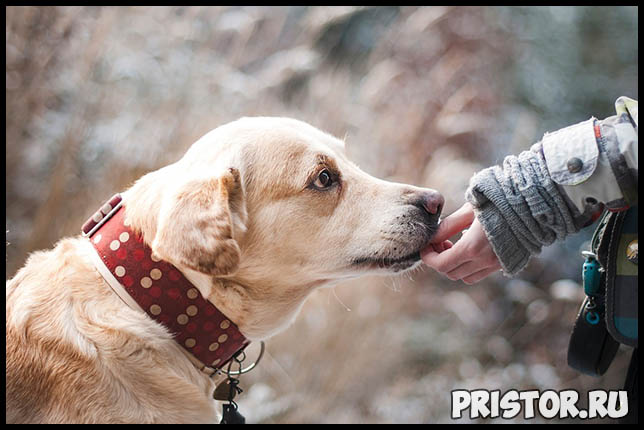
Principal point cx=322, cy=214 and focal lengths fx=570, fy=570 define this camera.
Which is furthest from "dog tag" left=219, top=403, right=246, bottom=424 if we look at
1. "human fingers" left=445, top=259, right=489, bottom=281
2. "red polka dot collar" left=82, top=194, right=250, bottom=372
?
"human fingers" left=445, top=259, right=489, bottom=281

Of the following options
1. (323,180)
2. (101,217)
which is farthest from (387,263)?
(101,217)

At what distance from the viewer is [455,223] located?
5.57 feet

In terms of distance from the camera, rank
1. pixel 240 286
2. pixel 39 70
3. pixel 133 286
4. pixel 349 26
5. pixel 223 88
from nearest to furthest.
Result: 1. pixel 133 286
2. pixel 240 286
3. pixel 39 70
4. pixel 223 88
5. pixel 349 26

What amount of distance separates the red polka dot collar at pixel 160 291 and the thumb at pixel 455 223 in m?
0.67

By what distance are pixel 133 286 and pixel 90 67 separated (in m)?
1.89

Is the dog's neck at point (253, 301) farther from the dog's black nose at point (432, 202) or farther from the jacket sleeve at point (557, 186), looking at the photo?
the jacket sleeve at point (557, 186)

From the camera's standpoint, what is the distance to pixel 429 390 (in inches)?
126

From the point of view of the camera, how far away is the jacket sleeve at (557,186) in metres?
1.39

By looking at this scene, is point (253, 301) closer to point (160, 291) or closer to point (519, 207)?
point (160, 291)

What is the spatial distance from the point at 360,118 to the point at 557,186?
6.24 ft

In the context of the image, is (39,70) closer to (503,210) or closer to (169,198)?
(169,198)

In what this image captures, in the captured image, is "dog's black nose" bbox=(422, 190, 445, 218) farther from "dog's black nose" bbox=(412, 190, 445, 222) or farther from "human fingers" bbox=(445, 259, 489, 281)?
"human fingers" bbox=(445, 259, 489, 281)

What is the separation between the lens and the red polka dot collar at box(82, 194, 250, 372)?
1.45 meters

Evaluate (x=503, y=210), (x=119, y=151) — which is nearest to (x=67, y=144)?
(x=119, y=151)
